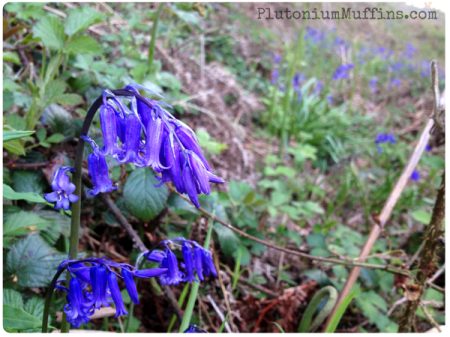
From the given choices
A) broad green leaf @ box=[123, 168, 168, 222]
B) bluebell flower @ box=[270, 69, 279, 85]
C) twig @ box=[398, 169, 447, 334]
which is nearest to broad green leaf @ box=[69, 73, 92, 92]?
broad green leaf @ box=[123, 168, 168, 222]

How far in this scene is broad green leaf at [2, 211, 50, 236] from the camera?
1.34 metres

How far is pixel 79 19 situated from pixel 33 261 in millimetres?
1240

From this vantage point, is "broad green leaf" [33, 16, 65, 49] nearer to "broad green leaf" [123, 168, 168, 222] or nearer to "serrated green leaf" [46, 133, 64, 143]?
"serrated green leaf" [46, 133, 64, 143]

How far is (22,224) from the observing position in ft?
4.46

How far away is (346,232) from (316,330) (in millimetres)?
1058

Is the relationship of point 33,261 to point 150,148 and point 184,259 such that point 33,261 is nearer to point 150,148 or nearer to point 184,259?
point 184,259

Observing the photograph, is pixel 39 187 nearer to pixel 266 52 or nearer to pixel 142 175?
pixel 142 175

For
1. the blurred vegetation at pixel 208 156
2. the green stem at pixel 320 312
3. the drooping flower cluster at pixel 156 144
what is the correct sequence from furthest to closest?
the green stem at pixel 320 312 < the blurred vegetation at pixel 208 156 < the drooping flower cluster at pixel 156 144


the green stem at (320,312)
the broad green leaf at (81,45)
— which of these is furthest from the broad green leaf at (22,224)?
the green stem at (320,312)

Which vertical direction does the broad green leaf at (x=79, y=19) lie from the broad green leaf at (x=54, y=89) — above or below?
above

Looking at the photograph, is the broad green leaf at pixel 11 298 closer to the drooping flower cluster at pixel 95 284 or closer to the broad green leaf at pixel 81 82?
the drooping flower cluster at pixel 95 284

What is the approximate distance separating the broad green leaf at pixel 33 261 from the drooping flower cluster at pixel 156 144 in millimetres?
660

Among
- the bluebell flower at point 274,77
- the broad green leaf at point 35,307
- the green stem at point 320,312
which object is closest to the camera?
the broad green leaf at point 35,307

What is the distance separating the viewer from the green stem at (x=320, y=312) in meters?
1.94
